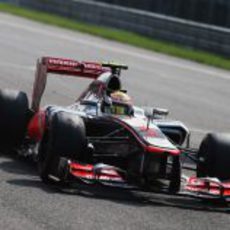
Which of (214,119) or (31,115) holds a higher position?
(31,115)

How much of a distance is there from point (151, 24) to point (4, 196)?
79.2 feet

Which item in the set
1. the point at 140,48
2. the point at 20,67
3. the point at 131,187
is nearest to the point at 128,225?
the point at 131,187

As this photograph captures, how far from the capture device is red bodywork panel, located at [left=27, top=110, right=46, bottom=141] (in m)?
10.6

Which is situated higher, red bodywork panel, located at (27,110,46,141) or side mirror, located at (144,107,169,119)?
side mirror, located at (144,107,169,119)

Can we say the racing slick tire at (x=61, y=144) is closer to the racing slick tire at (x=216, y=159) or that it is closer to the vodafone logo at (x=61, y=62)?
the racing slick tire at (x=216, y=159)

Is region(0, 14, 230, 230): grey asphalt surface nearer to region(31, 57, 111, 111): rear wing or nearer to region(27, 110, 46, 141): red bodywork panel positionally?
region(27, 110, 46, 141): red bodywork panel

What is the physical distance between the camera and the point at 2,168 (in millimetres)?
10211

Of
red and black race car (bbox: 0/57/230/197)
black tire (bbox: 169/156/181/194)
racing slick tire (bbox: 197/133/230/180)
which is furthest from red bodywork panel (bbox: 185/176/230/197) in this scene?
racing slick tire (bbox: 197/133/230/180)

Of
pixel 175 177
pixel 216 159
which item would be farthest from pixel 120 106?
pixel 175 177

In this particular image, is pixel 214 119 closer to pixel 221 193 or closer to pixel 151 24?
pixel 221 193

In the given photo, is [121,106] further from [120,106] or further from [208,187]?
[208,187]

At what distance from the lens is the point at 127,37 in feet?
105

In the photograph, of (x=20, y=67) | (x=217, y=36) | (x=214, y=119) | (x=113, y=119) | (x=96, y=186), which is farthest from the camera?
(x=217, y=36)

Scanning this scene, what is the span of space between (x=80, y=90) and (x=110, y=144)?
8661mm
